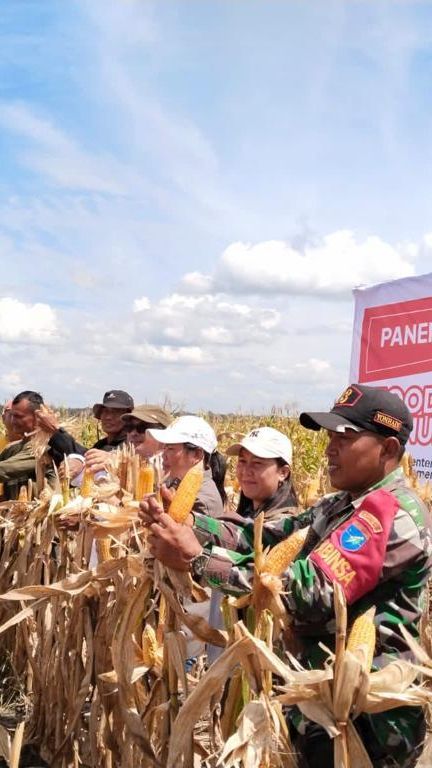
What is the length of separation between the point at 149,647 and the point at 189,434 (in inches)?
47.4

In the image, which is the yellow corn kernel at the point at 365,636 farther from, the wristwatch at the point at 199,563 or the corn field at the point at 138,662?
the wristwatch at the point at 199,563

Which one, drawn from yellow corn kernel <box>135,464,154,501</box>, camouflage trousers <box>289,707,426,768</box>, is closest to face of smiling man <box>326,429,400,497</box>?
camouflage trousers <box>289,707,426,768</box>

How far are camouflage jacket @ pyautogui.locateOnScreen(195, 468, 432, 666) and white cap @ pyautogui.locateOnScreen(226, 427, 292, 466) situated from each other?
1310 mm

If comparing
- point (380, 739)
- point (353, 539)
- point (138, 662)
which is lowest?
point (138, 662)

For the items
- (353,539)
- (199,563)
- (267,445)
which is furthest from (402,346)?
(353,539)

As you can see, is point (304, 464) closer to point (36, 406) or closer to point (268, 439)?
point (36, 406)

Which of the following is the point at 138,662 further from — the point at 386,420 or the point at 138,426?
the point at 138,426

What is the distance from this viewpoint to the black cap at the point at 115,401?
6.32m

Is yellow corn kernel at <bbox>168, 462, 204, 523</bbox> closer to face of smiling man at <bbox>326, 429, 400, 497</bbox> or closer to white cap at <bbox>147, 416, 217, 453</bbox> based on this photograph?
face of smiling man at <bbox>326, 429, 400, 497</bbox>

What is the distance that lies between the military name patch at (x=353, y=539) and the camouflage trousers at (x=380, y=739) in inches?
19.2

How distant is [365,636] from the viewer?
218 centimetres

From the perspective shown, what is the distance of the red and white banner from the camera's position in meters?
5.54

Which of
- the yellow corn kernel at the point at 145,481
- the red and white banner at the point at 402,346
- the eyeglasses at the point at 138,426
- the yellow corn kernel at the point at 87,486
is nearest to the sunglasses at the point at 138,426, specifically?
Result: the eyeglasses at the point at 138,426

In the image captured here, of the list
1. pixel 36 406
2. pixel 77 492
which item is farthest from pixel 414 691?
pixel 36 406
